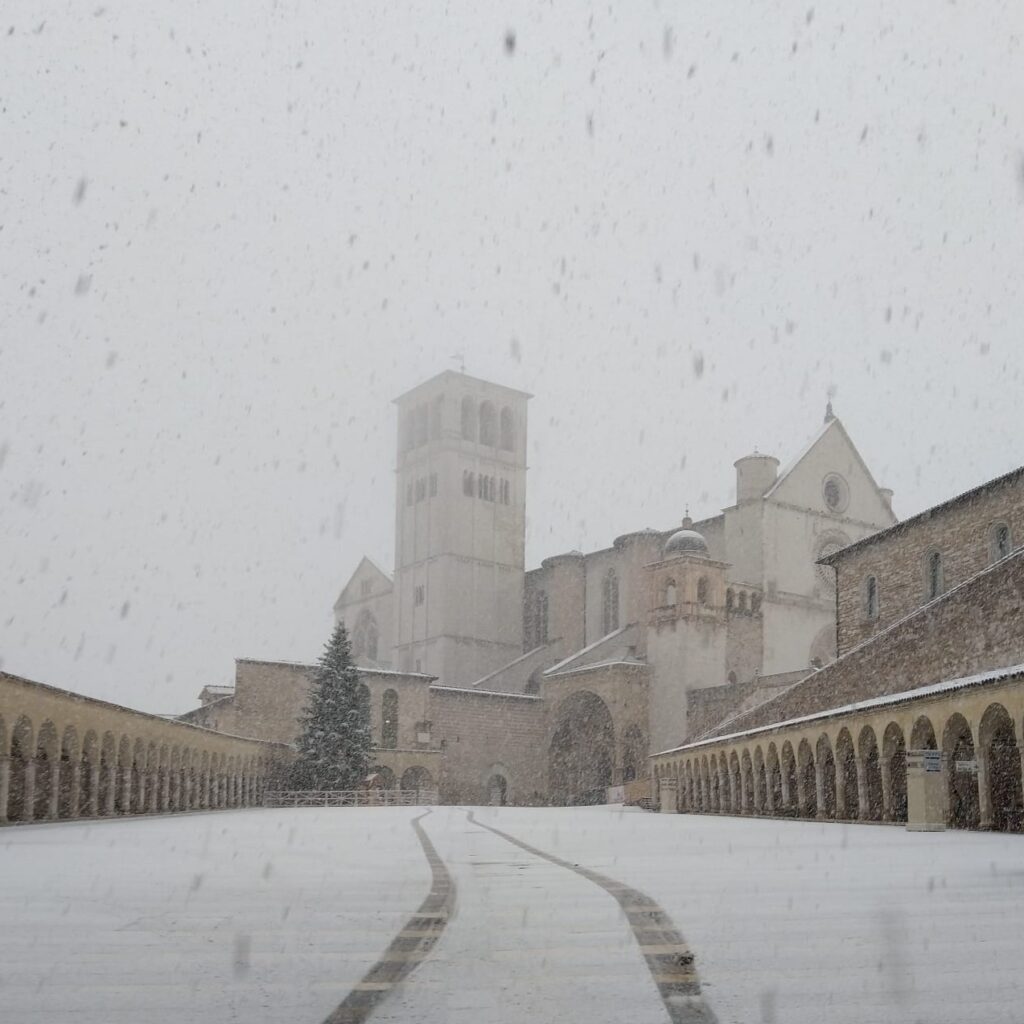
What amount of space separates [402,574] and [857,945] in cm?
6515

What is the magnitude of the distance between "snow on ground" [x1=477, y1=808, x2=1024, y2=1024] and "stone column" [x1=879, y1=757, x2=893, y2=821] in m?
9.83

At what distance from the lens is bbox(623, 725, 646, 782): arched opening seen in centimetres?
5206

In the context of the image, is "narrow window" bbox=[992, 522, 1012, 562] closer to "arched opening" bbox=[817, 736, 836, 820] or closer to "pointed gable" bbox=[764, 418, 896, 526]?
"arched opening" bbox=[817, 736, 836, 820]

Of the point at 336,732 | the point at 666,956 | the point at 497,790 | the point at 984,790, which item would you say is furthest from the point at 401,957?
the point at 497,790

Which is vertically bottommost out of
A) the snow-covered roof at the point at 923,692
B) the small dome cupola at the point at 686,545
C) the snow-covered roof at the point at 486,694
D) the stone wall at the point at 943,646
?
the snow-covered roof at the point at 923,692

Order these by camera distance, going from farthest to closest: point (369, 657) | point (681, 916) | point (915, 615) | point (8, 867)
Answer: point (369, 657) < point (915, 615) < point (8, 867) < point (681, 916)

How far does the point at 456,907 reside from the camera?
6.32 m

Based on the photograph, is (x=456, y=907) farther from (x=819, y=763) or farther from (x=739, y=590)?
(x=739, y=590)

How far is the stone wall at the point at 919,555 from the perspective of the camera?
29.8 meters

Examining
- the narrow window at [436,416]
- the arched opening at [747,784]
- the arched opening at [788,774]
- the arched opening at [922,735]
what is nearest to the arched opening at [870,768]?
the arched opening at [922,735]

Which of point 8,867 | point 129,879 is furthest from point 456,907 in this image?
point 8,867

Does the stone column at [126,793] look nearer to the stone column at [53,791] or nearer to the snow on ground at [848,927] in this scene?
the stone column at [53,791]

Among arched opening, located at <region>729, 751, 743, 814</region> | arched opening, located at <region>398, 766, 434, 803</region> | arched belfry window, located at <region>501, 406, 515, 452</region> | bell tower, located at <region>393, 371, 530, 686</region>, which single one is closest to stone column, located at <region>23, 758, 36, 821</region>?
arched opening, located at <region>729, 751, 743, 814</region>

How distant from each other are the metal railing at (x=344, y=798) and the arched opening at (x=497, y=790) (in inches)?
231
